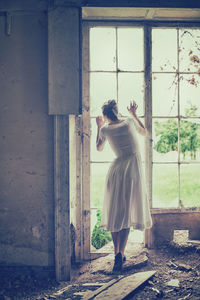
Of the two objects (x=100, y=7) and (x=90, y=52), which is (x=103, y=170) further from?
(x=100, y=7)

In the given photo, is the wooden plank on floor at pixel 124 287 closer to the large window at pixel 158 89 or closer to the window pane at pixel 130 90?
the large window at pixel 158 89

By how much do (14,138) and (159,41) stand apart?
6.35 feet

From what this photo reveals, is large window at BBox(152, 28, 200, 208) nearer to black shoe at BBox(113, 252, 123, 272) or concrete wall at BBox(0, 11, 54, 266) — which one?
black shoe at BBox(113, 252, 123, 272)

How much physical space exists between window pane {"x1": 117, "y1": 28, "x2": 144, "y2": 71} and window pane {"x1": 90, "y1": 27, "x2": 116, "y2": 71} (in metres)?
0.08

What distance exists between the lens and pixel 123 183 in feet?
10.6

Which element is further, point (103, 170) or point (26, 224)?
point (103, 170)

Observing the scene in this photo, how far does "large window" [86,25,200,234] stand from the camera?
146 inches

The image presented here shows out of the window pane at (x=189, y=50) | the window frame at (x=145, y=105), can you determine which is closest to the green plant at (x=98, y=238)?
the window frame at (x=145, y=105)

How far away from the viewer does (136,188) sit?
3.24 metres

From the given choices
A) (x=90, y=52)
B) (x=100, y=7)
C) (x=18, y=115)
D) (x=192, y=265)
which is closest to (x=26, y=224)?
(x=18, y=115)

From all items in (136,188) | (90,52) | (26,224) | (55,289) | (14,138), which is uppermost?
(90,52)

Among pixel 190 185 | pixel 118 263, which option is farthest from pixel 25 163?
pixel 190 185

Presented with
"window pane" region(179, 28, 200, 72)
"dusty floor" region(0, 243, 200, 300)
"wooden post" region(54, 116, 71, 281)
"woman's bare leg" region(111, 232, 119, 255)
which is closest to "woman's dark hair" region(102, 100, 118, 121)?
"wooden post" region(54, 116, 71, 281)

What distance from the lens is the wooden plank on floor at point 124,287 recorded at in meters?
2.64
